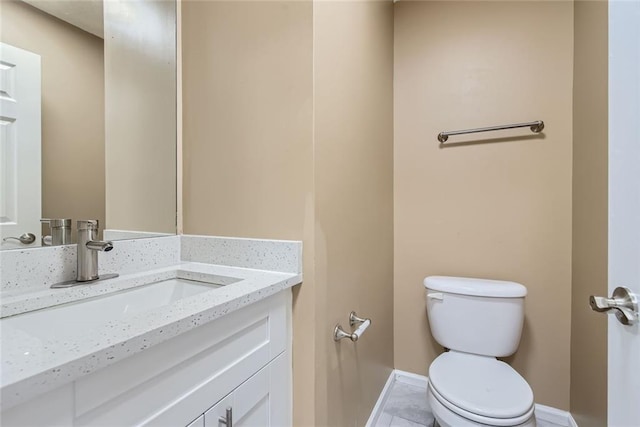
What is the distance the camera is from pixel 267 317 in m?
0.87

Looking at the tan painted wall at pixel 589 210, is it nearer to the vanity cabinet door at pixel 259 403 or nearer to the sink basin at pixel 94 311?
the vanity cabinet door at pixel 259 403

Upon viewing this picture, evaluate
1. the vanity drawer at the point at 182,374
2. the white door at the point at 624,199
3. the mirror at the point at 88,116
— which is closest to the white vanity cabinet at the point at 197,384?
the vanity drawer at the point at 182,374

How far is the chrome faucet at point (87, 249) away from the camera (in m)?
0.84

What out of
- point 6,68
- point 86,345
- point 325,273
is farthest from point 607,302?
point 6,68

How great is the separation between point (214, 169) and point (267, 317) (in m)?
0.61

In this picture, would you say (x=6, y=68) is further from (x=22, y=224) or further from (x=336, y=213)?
(x=336, y=213)

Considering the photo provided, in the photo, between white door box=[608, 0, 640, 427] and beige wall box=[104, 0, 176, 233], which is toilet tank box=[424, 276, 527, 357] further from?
beige wall box=[104, 0, 176, 233]

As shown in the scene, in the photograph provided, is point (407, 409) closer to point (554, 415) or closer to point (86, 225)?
point (554, 415)

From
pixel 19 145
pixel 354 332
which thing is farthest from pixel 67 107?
pixel 354 332

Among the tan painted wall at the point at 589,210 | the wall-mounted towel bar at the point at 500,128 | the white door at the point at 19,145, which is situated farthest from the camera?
the wall-mounted towel bar at the point at 500,128

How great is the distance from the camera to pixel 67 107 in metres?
0.89

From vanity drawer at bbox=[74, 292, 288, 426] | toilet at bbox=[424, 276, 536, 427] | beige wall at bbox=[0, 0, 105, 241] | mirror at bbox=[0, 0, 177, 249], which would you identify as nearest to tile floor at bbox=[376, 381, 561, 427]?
toilet at bbox=[424, 276, 536, 427]

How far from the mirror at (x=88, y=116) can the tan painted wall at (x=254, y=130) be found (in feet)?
0.33

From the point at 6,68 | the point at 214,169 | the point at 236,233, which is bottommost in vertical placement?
the point at 236,233
